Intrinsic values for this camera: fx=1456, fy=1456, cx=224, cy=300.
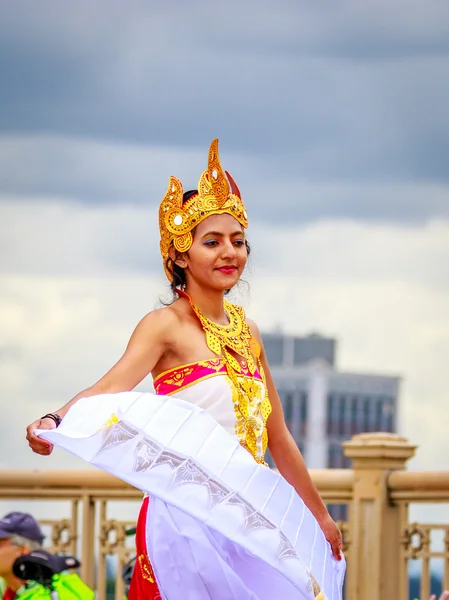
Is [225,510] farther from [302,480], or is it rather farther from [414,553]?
[414,553]

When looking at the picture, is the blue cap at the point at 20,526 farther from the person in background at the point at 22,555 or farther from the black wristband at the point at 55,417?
the black wristband at the point at 55,417

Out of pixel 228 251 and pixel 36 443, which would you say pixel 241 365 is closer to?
pixel 228 251

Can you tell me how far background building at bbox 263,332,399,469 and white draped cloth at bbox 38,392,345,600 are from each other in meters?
88.4

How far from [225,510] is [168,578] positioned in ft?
1.07

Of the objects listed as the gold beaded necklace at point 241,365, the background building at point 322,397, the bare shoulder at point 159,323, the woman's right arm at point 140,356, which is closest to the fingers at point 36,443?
the woman's right arm at point 140,356

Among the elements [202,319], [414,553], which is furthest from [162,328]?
[414,553]

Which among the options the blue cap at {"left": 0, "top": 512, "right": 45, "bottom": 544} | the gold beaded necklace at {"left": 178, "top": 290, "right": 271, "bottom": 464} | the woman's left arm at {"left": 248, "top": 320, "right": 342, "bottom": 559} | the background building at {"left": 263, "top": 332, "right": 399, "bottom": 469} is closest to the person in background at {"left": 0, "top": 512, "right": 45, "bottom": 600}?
the blue cap at {"left": 0, "top": 512, "right": 45, "bottom": 544}

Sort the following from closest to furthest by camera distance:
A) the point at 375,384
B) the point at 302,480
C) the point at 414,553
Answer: the point at 302,480 → the point at 414,553 → the point at 375,384

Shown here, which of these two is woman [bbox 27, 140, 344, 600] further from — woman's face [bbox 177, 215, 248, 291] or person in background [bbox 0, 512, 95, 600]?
person in background [bbox 0, 512, 95, 600]

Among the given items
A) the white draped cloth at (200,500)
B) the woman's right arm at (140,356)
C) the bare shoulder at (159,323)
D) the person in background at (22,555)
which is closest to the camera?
the white draped cloth at (200,500)

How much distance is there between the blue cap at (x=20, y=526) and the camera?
18.4ft

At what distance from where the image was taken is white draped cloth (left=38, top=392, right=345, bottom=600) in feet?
11.2

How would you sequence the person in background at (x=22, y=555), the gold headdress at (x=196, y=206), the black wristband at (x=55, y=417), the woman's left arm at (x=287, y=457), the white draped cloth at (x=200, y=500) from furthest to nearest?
the person in background at (x=22, y=555) < the woman's left arm at (x=287, y=457) < the gold headdress at (x=196, y=206) < the black wristband at (x=55, y=417) < the white draped cloth at (x=200, y=500)

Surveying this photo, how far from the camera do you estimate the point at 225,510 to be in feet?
11.1
